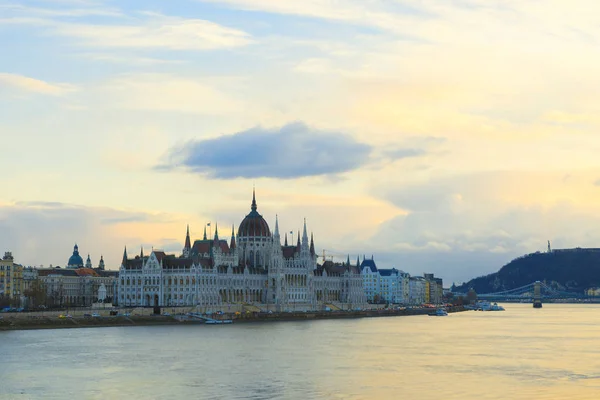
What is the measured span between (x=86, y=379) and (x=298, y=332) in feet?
186

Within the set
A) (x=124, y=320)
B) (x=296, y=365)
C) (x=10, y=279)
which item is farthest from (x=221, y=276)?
(x=296, y=365)

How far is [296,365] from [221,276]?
327 ft

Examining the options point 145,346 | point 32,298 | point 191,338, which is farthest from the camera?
point 32,298

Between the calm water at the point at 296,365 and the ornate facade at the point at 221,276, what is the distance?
50.0 m

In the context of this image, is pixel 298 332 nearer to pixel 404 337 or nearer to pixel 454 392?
pixel 404 337

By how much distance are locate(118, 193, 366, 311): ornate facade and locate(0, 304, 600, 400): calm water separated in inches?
1967

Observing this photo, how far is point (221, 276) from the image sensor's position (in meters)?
178

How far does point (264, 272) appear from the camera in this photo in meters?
193

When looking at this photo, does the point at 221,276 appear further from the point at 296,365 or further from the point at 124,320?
the point at 296,365

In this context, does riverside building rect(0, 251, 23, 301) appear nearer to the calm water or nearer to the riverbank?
the riverbank

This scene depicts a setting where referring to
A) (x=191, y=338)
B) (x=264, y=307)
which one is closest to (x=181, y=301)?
(x=264, y=307)

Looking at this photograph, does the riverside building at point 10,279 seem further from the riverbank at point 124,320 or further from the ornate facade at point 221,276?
the riverbank at point 124,320

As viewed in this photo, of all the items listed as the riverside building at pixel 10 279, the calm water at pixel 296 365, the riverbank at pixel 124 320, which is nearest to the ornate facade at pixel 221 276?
the riverbank at pixel 124 320

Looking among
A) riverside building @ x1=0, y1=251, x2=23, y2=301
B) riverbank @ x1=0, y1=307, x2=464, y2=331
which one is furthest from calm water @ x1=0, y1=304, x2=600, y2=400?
riverside building @ x1=0, y1=251, x2=23, y2=301
